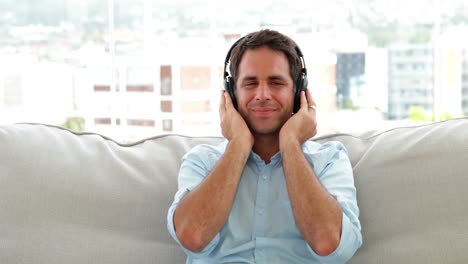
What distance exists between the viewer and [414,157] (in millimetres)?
1626

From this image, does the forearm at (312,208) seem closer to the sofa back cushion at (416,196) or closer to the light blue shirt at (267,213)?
the light blue shirt at (267,213)

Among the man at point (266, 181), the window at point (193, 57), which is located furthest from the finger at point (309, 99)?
the window at point (193, 57)

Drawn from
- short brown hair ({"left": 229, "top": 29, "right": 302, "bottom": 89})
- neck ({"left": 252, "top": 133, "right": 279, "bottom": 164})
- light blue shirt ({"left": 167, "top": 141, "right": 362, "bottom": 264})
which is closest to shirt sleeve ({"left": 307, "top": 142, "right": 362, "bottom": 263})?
light blue shirt ({"left": 167, "top": 141, "right": 362, "bottom": 264})

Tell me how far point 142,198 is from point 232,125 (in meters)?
0.30

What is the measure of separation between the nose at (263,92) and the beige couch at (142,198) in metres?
0.26

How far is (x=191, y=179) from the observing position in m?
1.60

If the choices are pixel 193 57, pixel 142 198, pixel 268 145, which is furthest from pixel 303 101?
pixel 193 57

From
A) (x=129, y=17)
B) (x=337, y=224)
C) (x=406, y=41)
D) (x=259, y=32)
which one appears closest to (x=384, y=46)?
(x=406, y=41)

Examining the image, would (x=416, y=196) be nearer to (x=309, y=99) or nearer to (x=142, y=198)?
(x=309, y=99)

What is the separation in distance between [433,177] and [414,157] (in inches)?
2.8

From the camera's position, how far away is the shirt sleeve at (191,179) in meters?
1.53

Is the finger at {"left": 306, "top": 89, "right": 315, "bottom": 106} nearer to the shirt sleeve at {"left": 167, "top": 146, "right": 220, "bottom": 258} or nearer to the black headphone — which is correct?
the black headphone

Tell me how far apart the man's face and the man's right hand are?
33 mm

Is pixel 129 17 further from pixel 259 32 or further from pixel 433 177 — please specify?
pixel 433 177
